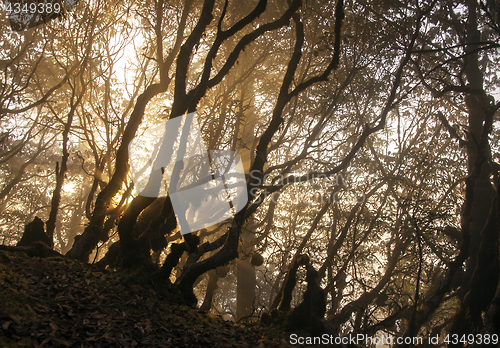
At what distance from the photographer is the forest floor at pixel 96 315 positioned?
121 inches

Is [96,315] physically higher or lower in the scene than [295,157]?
lower

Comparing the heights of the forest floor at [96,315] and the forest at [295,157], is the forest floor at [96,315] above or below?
below

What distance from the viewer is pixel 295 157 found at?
10.7m

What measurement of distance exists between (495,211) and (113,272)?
7516 millimetres

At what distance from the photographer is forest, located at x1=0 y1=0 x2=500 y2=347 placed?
563 centimetres

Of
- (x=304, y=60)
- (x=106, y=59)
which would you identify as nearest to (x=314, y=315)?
(x=304, y=60)

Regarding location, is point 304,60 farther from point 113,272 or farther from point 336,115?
point 113,272

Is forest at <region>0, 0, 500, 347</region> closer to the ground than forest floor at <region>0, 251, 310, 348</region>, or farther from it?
farther from it

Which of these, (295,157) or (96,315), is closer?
(96,315)

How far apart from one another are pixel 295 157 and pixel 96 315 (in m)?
8.31

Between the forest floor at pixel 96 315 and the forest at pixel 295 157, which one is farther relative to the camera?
the forest at pixel 295 157

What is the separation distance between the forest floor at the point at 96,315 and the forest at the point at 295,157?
572 mm

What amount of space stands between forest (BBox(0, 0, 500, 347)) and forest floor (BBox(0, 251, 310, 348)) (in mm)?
572

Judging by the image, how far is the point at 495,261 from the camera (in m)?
5.50
